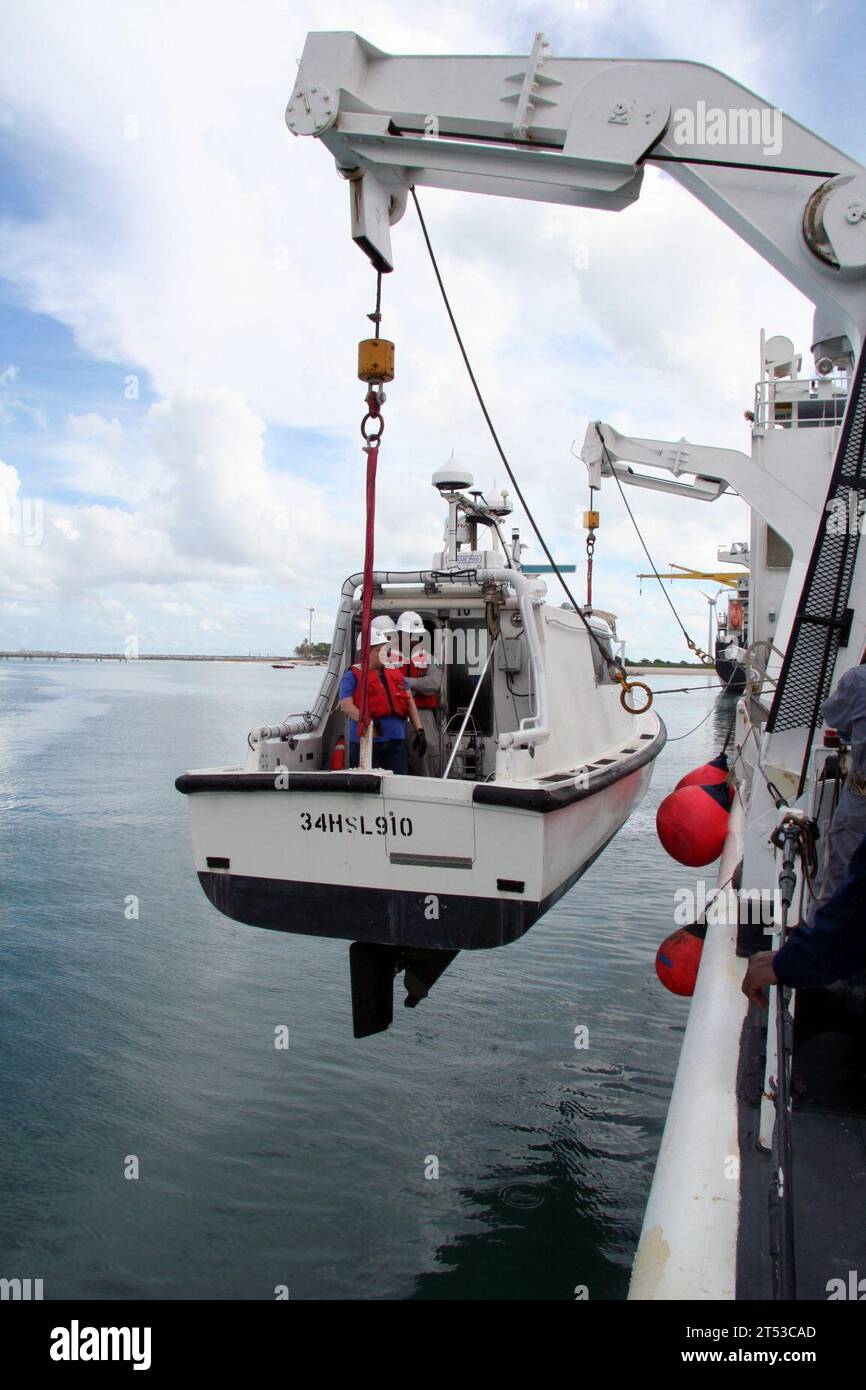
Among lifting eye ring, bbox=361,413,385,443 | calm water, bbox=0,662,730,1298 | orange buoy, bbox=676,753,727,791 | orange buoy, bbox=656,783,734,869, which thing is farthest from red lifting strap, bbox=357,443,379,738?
orange buoy, bbox=676,753,727,791

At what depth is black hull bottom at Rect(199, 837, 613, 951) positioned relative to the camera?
4.99m

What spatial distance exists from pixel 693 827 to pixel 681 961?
1.47 meters

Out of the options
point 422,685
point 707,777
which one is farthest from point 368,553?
point 707,777

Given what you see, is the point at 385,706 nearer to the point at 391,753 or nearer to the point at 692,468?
the point at 391,753

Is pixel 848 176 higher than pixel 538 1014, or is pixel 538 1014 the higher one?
pixel 848 176

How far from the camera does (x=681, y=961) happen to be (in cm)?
582

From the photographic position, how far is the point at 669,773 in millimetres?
21938

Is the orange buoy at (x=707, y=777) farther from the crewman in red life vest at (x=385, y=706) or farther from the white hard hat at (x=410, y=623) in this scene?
the crewman in red life vest at (x=385, y=706)

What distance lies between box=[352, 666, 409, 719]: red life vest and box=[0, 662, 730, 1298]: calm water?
2.37 metres
